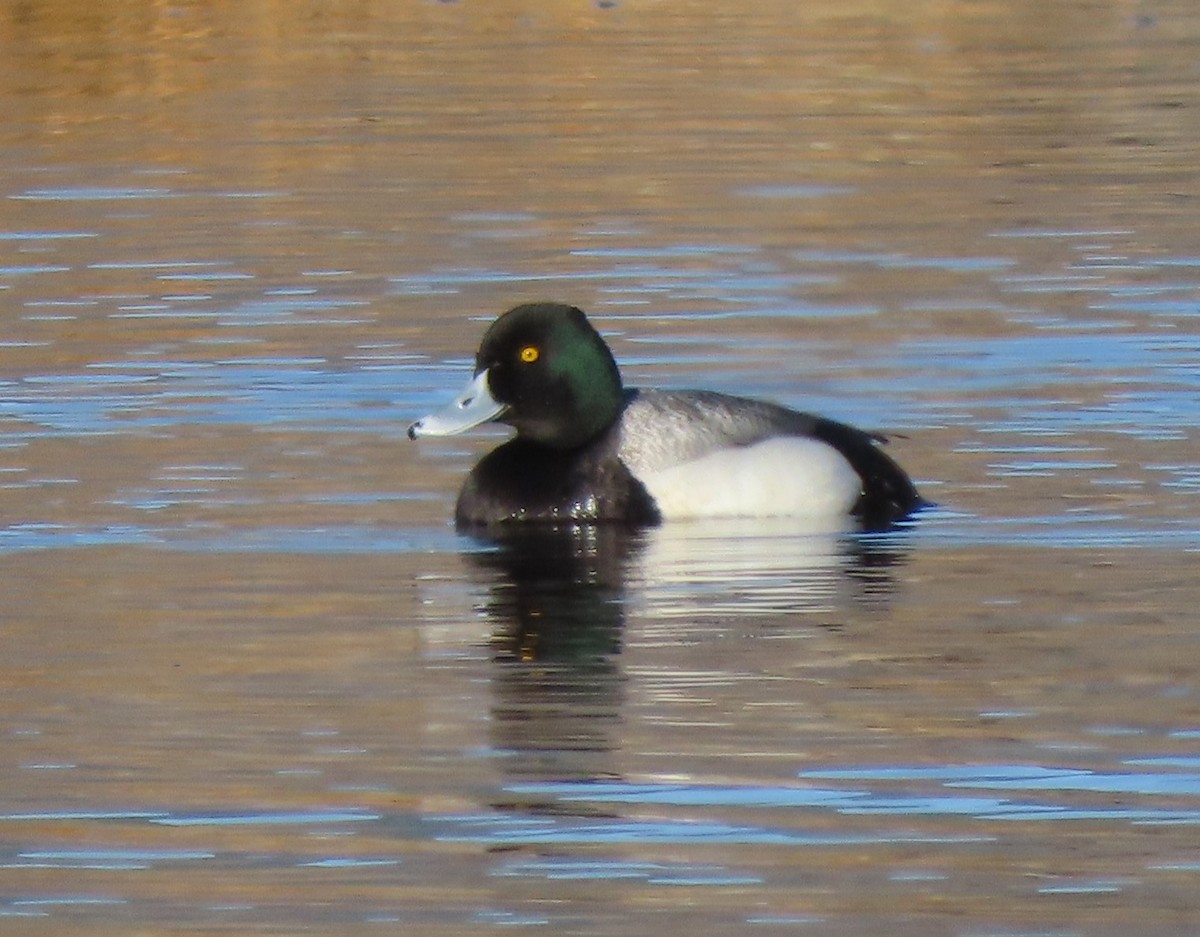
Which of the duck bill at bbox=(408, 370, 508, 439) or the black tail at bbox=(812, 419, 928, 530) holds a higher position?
the duck bill at bbox=(408, 370, 508, 439)

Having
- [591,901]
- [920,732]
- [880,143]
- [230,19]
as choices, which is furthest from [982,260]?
[230,19]

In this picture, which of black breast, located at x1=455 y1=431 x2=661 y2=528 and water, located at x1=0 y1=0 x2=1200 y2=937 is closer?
water, located at x1=0 y1=0 x2=1200 y2=937

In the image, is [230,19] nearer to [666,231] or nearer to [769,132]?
[769,132]

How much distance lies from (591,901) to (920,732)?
60.1 inches

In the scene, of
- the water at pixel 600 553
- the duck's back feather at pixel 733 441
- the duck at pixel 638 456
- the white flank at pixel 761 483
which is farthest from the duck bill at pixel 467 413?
the white flank at pixel 761 483

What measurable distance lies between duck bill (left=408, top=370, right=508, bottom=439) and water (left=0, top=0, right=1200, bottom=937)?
0.34m

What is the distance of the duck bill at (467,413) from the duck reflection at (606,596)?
54 cm

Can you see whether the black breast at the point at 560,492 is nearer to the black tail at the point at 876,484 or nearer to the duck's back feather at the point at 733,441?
the duck's back feather at the point at 733,441

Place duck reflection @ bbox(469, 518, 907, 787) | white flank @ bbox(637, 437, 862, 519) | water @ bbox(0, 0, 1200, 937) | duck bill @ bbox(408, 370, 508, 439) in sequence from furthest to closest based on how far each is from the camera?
duck bill @ bbox(408, 370, 508, 439) → white flank @ bbox(637, 437, 862, 519) → duck reflection @ bbox(469, 518, 907, 787) → water @ bbox(0, 0, 1200, 937)

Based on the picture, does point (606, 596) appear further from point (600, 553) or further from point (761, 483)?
point (761, 483)

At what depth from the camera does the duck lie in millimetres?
10492

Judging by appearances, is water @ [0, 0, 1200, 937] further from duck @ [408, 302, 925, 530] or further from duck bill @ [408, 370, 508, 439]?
duck bill @ [408, 370, 508, 439]

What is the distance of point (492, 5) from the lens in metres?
32.3

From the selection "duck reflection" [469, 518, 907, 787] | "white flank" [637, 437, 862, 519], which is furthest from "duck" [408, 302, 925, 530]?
"duck reflection" [469, 518, 907, 787]
